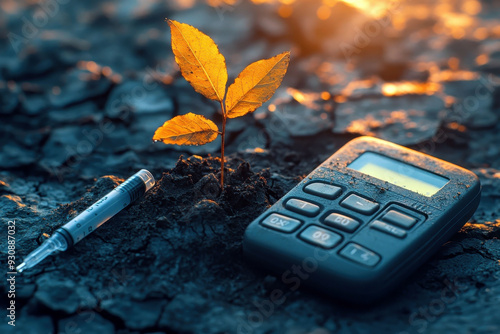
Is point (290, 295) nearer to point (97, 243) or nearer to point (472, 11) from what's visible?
point (97, 243)

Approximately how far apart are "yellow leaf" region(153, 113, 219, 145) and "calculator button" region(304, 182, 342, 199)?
304 mm

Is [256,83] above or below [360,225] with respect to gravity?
above

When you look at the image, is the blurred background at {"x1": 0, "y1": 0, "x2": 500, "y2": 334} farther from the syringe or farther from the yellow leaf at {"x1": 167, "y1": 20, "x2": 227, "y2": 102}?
the yellow leaf at {"x1": 167, "y1": 20, "x2": 227, "y2": 102}

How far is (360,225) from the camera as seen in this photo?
133cm

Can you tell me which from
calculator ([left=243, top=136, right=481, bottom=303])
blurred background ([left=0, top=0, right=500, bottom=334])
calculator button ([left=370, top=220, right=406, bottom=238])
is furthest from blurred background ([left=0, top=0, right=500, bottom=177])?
A: calculator button ([left=370, top=220, right=406, bottom=238])

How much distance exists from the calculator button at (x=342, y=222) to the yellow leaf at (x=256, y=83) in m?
0.36

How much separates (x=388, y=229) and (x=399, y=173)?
32 cm

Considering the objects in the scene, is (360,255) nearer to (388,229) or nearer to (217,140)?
(388,229)

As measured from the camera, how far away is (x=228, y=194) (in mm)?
1528

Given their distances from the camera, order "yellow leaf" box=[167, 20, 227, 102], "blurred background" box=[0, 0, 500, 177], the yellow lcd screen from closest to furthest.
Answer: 1. "yellow leaf" box=[167, 20, 227, 102]
2. the yellow lcd screen
3. "blurred background" box=[0, 0, 500, 177]

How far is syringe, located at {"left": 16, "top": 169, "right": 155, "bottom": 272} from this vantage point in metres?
1.40

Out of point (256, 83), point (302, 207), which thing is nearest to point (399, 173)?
point (302, 207)

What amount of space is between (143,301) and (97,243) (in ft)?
0.84

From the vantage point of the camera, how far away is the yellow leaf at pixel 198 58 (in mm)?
1343
